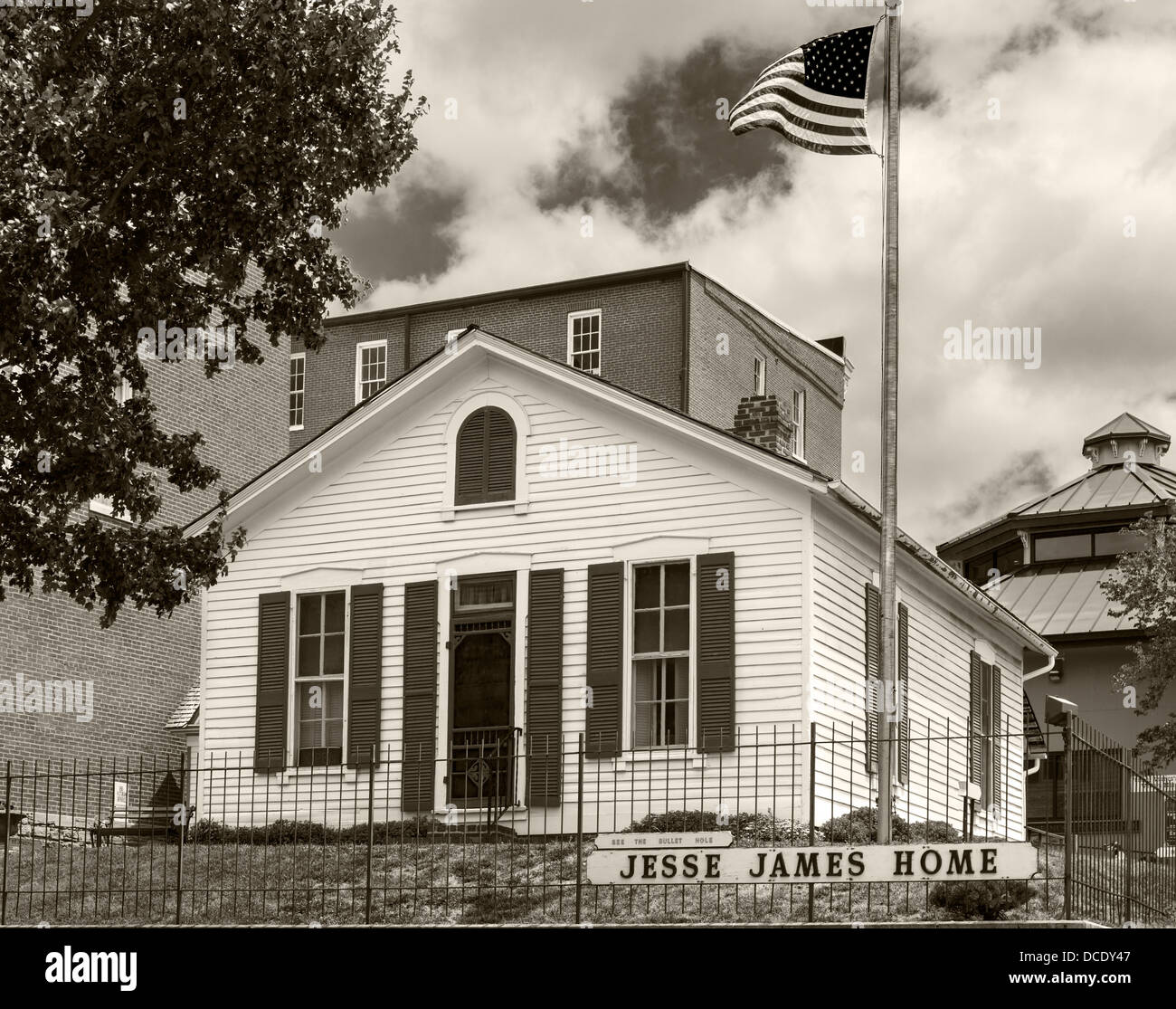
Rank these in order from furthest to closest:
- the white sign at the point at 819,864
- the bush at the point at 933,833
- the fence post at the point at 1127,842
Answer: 1. the bush at the point at 933,833
2. the fence post at the point at 1127,842
3. the white sign at the point at 819,864

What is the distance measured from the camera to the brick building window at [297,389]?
40500 mm

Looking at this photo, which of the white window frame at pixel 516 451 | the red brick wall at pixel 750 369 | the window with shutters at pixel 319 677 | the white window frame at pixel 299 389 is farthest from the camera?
the white window frame at pixel 299 389

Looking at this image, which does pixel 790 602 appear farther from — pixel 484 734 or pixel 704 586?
pixel 484 734

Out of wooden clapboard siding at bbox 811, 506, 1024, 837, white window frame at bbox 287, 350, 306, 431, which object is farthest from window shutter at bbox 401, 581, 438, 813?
white window frame at bbox 287, 350, 306, 431

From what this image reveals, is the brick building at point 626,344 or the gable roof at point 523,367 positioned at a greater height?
the brick building at point 626,344

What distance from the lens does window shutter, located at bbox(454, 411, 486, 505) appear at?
22.4m

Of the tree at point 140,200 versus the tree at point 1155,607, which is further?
the tree at point 1155,607

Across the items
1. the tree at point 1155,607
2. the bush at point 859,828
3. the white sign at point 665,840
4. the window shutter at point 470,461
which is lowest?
the bush at point 859,828

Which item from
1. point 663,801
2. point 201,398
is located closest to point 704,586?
point 663,801

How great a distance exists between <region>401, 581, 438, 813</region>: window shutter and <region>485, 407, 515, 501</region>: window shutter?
4.82 ft

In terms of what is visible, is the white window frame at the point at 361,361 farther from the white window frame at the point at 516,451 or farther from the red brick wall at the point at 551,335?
the white window frame at the point at 516,451

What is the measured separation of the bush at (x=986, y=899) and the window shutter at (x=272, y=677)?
10.5m

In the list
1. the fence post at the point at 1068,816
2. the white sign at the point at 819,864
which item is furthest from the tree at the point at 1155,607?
the fence post at the point at 1068,816

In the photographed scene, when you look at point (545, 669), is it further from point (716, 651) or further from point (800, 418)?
point (800, 418)
